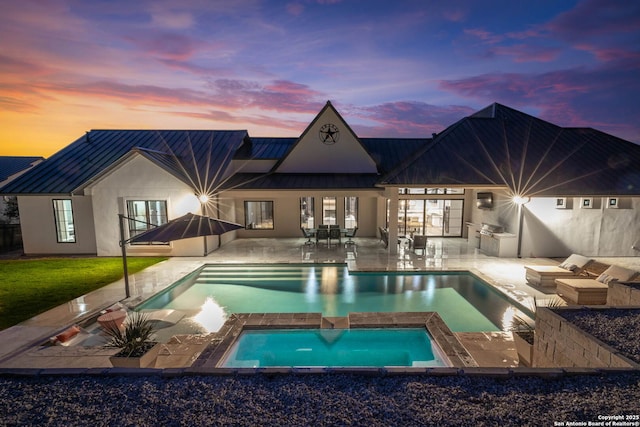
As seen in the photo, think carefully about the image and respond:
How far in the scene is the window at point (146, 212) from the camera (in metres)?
14.1

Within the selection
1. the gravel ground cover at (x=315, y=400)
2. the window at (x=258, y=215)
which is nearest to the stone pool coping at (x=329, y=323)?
the gravel ground cover at (x=315, y=400)

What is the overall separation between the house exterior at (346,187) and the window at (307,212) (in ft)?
0.29

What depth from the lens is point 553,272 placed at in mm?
9656

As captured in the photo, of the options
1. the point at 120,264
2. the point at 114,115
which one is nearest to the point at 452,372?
the point at 120,264

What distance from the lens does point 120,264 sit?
12.8m

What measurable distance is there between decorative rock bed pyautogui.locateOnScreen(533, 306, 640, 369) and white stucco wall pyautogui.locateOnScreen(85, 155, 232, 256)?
13120 mm

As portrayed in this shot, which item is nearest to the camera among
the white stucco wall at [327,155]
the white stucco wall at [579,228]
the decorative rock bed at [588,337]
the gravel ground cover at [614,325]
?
the decorative rock bed at [588,337]

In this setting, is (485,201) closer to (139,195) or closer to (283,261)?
(283,261)

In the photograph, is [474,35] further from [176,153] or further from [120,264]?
[120,264]

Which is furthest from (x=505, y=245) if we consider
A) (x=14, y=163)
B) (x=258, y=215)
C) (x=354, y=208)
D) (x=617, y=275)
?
(x=14, y=163)

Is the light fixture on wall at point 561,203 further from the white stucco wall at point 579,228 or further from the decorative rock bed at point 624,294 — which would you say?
the decorative rock bed at point 624,294

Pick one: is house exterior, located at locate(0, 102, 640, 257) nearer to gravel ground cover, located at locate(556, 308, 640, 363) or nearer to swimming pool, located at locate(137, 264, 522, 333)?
swimming pool, located at locate(137, 264, 522, 333)

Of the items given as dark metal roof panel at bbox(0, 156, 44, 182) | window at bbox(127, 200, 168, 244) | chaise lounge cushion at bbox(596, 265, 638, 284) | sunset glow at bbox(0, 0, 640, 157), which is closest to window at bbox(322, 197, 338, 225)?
sunset glow at bbox(0, 0, 640, 157)

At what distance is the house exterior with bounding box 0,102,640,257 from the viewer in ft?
44.1
